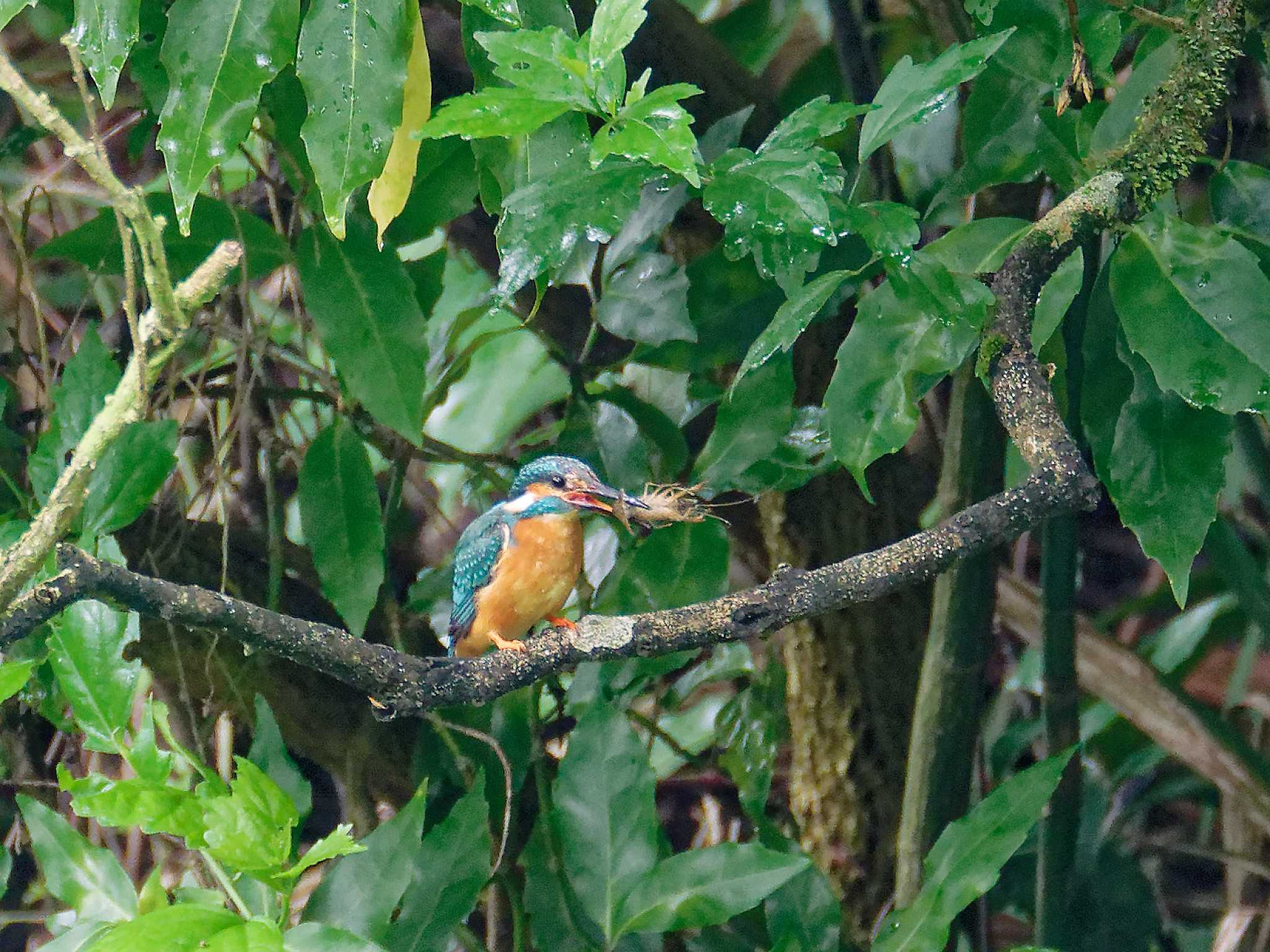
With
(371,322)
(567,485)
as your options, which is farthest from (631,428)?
(371,322)

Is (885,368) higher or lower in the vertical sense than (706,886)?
higher

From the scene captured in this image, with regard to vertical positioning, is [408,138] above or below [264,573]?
above

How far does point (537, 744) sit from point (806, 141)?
0.95m

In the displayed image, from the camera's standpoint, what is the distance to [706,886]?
1410 mm

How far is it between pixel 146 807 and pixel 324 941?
19cm

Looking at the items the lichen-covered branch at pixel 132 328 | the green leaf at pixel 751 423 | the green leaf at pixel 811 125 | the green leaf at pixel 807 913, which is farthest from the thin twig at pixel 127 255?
the green leaf at pixel 807 913

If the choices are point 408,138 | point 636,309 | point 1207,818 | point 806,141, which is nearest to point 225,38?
point 408,138

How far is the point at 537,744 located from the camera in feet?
5.57

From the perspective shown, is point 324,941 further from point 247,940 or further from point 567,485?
point 567,485

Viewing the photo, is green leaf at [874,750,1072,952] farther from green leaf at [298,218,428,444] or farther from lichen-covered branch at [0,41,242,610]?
lichen-covered branch at [0,41,242,610]

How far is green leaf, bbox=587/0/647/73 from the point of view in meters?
0.94

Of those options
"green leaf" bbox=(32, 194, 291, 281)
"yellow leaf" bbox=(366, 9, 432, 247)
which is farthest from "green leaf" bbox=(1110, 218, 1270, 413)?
"green leaf" bbox=(32, 194, 291, 281)

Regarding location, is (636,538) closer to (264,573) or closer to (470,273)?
(264,573)

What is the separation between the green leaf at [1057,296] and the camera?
3.88 ft
